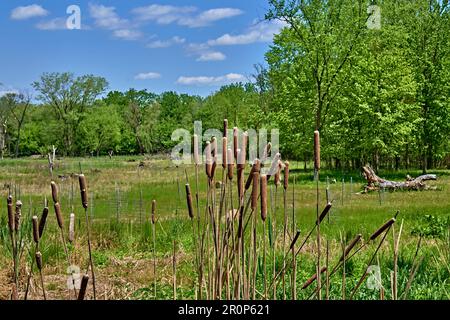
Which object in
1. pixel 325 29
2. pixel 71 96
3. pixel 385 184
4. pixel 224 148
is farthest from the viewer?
pixel 71 96

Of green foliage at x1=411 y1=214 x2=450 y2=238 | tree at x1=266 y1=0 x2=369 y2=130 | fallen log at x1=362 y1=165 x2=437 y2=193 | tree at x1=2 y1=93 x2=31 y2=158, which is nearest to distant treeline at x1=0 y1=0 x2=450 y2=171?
tree at x1=266 y1=0 x2=369 y2=130

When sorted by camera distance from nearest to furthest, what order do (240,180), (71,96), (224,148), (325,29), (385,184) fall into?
(224,148) → (240,180) → (385,184) → (325,29) → (71,96)

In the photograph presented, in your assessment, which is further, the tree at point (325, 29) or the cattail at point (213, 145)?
the tree at point (325, 29)

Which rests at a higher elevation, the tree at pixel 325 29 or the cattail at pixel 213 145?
the tree at pixel 325 29

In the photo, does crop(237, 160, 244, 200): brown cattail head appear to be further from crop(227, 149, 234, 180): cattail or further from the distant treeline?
the distant treeline

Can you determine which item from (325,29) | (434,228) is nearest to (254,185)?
(434,228)

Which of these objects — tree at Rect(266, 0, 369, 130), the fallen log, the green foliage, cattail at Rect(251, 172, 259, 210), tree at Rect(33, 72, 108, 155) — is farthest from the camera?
tree at Rect(33, 72, 108, 155)

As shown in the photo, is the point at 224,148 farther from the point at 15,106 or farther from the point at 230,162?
the point at 15,106

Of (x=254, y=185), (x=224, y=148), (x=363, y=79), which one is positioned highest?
(x=363, y=79)

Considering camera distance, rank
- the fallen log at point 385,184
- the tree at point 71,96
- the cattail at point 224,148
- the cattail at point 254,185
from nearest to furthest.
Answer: the cattail at point 254,185 → the cattail at point 224,148 → the fallen log at point 385,184 → the tree at point 71,96

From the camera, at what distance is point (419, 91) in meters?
26.0

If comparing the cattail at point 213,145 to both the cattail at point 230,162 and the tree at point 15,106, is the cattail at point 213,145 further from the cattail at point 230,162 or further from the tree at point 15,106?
the tree at point 15,106

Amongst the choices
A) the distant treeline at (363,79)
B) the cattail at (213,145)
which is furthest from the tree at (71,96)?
the cattail at (213,145)
